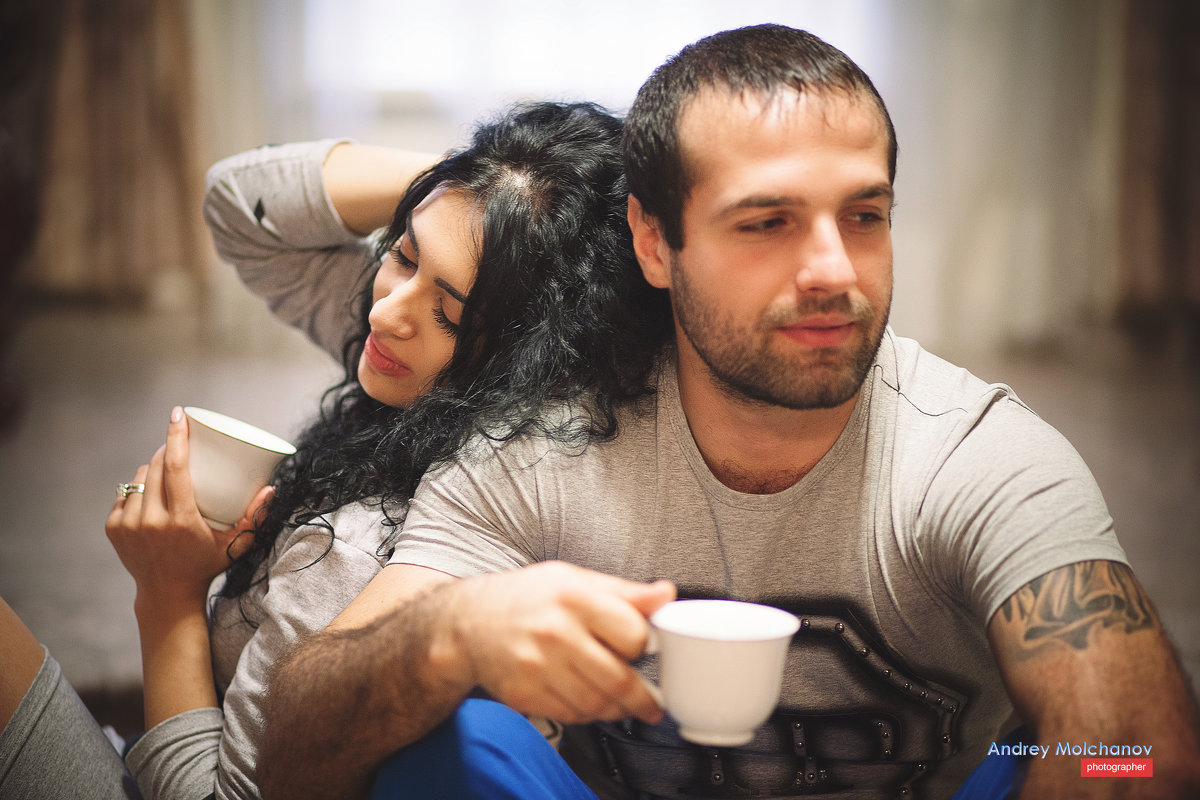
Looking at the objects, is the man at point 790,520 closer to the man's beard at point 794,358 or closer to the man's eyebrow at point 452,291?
the man's beard at point 794,358

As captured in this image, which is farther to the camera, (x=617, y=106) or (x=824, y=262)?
(x=617, y=106)

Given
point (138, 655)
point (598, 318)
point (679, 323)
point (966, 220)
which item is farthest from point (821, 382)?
point (966, 220)

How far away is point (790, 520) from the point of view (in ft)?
3.28

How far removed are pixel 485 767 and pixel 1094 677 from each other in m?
0.52

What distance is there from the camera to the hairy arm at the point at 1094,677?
0.74 m

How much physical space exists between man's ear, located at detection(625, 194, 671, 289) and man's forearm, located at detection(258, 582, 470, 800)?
1.58 feet

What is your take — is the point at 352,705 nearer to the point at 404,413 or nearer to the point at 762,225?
the point at 404,413

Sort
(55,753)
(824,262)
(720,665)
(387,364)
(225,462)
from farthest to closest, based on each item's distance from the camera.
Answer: (387,364) → (225,462) → (55,753) → (824,262) → (720,665)

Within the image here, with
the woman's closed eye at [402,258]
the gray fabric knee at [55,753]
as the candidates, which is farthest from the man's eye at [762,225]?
the gray fabric knee at [55,753]

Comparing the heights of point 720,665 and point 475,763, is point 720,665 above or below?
above

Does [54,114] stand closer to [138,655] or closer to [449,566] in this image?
[138,655]

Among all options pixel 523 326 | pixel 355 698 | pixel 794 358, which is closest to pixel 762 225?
pixel 794 358

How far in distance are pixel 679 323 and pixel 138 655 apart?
1.43 metres

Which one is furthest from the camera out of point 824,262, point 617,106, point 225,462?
point 617,106
